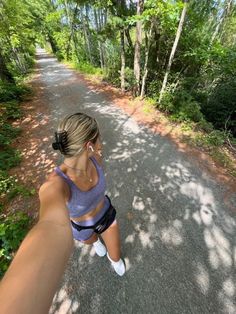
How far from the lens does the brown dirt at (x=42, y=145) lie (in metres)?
3.75

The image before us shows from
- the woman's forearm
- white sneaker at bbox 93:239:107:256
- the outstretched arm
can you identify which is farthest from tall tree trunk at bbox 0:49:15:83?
the woman's forearm

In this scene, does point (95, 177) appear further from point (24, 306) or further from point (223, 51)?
point (223, 51)

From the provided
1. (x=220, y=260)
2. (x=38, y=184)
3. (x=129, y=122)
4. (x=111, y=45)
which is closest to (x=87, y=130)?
(x=220, y=260)

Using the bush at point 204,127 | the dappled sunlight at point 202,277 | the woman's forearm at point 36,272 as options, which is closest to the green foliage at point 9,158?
the woman's forearm at point 36,272

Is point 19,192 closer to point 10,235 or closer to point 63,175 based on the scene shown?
point 10,235

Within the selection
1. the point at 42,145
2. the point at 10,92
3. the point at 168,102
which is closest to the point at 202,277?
the point at 42,145

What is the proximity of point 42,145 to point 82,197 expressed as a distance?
13.6 ft

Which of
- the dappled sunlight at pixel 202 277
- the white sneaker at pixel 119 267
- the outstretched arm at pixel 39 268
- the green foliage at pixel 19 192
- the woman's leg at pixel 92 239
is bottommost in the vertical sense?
the green foliage at pixel 19 192

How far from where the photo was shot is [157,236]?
113 inches

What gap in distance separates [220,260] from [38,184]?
3.52 m

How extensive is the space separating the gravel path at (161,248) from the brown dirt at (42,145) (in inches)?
14.0

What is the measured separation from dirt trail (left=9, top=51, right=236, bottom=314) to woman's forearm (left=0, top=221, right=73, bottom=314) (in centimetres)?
178

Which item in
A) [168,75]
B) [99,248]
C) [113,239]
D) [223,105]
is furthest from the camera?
[223,105]

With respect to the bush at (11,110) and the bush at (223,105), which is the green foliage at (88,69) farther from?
the bush at (223,105)
